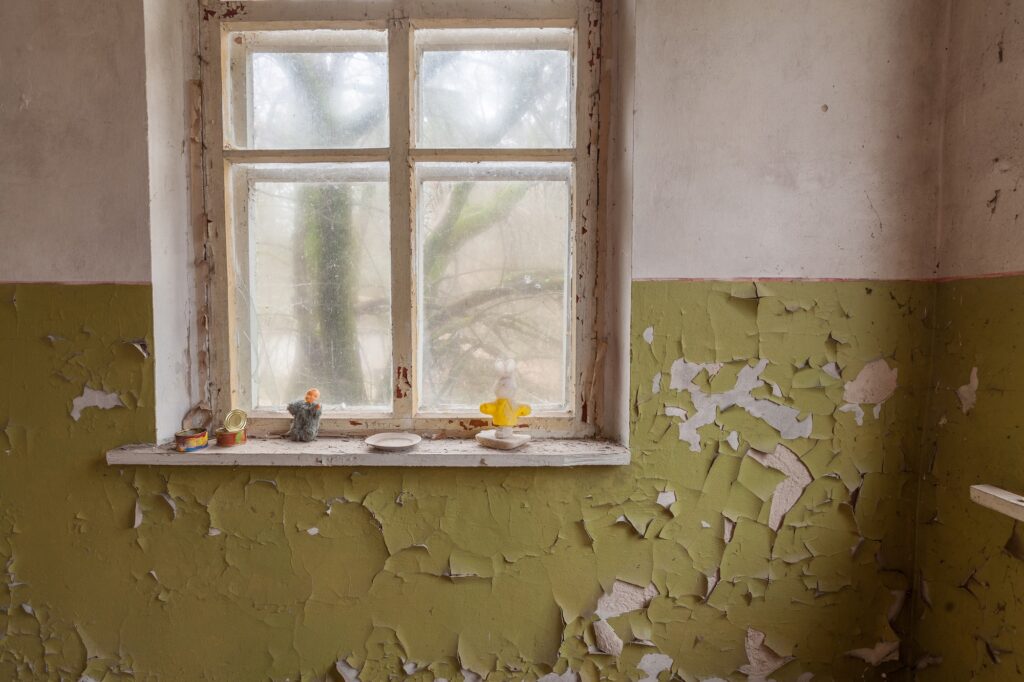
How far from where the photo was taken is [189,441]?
147cm

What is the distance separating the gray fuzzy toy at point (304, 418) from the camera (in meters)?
1.56

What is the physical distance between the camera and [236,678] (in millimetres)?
1509

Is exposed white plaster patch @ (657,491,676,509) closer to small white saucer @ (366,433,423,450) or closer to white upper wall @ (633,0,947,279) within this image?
white upper wall @ (633,0,947,279)

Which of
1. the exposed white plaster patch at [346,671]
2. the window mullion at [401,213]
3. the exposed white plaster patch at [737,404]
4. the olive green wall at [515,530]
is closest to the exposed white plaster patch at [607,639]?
the olive green wall at [515,530]

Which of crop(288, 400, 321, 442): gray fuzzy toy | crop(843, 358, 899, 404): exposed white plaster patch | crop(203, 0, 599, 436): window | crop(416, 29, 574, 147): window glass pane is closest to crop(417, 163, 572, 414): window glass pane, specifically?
crop(203, 0, 599, 436): window

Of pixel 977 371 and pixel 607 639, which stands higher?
pixel 977 371

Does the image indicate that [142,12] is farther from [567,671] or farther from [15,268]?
[567,671]

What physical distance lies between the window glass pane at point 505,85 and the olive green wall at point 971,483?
48.9 inches

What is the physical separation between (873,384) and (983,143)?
0.69 m

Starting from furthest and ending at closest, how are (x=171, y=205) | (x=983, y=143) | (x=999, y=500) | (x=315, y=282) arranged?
(x=315, y=282)
(x=171, y=205)
(x=983, y=143)
(x=999, y=500)

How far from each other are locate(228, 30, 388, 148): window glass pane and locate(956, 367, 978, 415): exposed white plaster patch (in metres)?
1.81

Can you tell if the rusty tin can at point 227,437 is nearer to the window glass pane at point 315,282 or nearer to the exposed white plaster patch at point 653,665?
the window glass pane at point 315,282

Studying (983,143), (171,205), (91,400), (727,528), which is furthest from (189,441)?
(983,143)

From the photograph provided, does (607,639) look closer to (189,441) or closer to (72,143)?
(189,441)
